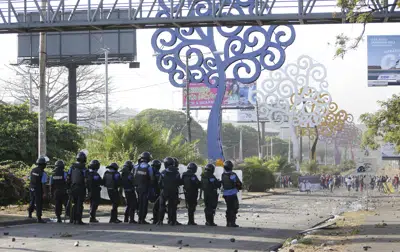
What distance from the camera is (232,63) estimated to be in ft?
130

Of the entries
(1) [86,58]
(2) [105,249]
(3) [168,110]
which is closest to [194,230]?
(2) [105,249]

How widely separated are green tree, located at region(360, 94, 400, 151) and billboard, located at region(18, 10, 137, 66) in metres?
25.7

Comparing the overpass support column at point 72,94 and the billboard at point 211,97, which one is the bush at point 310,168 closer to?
the billboard at point 211,97

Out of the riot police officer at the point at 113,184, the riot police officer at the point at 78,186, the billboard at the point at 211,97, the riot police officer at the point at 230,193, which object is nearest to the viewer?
the riot police officer at the point at 78,186

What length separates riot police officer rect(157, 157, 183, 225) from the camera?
2016 cm

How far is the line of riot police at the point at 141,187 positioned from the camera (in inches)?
790

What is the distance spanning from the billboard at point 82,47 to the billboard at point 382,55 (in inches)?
727

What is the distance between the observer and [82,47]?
62125 mm

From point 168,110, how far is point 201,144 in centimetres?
959

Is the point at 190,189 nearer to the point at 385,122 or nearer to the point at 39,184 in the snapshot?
the point at 39,184

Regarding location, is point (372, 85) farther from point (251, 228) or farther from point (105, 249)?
point (105, 249)

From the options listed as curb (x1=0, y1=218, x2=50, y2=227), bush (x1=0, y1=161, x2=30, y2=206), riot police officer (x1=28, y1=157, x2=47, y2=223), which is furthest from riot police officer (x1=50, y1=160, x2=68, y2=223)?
bush (x1=0, y1=161, x2=30, y2=206)

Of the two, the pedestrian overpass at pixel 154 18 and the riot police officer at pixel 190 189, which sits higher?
the pedestrian overpass at pixel 154 18

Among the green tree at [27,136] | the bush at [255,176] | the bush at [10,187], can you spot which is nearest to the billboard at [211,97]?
the bush at [255,176]
